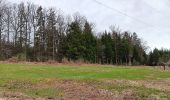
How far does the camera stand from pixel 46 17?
302 feet

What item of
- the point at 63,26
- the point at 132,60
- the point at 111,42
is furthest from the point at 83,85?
the point at 132,60

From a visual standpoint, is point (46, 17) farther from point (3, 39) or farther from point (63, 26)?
point (3, 39)

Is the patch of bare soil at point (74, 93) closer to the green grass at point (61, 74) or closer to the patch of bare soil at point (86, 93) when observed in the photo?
the patch of bare soil at point (86, 93)

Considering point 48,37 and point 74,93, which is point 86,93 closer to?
point 74,93

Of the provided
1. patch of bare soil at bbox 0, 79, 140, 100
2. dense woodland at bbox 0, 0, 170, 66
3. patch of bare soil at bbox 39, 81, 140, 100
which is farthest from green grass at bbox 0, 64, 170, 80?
dense woodland at bbox 0, 0, 170, 66

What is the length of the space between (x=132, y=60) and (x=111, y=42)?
11.3m

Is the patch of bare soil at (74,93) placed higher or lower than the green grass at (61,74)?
lower

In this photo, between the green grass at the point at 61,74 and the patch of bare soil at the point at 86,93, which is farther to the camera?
the green grass at the point at 61,74

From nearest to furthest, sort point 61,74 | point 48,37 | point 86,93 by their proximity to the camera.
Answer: point 86,93
point 61,74
point 48,37

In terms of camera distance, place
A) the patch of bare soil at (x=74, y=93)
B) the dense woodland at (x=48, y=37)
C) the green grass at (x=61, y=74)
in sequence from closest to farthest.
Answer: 1. the patch of bare soil at (x=74, y=93)
2. the green grass at (x=61, y=74)
3. the dense woodland at (x=48, y=37)

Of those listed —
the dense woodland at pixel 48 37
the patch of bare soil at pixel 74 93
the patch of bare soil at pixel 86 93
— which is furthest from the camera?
the dense woodland at pixel 48 37

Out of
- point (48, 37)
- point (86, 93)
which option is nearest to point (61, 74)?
point (86, 93)

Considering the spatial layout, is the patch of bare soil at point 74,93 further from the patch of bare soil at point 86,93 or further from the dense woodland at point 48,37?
the dense woodland at point 48,37

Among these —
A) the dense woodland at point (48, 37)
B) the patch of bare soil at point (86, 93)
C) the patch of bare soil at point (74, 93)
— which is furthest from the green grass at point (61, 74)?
the dense woodland at point (48, 37)
